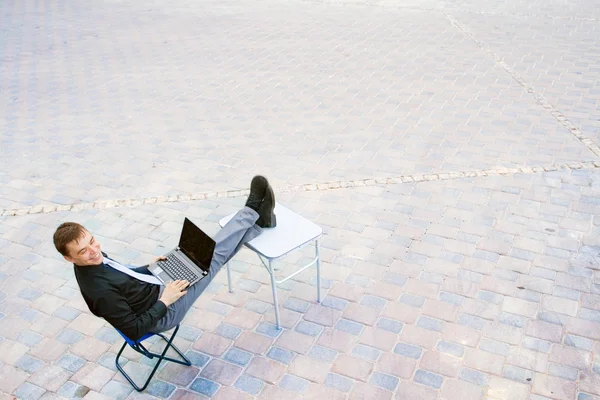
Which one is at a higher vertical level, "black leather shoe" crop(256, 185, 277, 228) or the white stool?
"black leather shoe" crop(256, 185, 277, 228)

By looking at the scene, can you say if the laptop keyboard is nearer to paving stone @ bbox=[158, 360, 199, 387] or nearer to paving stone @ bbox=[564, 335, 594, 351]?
paving stone @ bbox=[158, 360, 199, 387]

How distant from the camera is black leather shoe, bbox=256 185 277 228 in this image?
14.4ft

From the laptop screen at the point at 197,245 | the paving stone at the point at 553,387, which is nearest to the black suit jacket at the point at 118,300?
the laptop screen at the point at 197,245

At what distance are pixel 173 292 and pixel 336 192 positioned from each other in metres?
2.74

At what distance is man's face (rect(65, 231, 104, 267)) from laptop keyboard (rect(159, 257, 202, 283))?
657mm

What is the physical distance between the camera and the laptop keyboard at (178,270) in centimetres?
410

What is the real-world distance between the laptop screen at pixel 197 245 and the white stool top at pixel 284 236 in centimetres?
35

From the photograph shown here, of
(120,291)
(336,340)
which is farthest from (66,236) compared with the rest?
(336,340)

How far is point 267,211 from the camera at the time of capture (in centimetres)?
440

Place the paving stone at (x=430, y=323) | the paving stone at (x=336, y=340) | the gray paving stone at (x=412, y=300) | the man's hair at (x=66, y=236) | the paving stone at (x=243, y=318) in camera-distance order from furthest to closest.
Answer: the gray paving stone at (x=412, y=300) → the paving stone at (x=243, y=318) → the paving stone at (x=430, y=323) → the paving stone at (x=336, y=340) → the man's hair at (x=66, y=236)

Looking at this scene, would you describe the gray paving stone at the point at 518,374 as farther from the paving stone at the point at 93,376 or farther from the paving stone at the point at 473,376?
the paving stone at the point at 93,376

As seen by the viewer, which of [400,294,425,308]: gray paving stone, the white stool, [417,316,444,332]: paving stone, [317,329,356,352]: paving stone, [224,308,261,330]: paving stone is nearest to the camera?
the white stool

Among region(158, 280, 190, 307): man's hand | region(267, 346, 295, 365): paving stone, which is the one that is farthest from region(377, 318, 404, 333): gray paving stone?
region(158, 280, 190, 307): man's hand

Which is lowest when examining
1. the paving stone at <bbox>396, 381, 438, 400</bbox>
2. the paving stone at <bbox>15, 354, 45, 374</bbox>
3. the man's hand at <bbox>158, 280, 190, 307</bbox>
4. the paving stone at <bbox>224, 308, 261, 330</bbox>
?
the paving stone at <bbox>15, 354, 45, 374</bbox>
